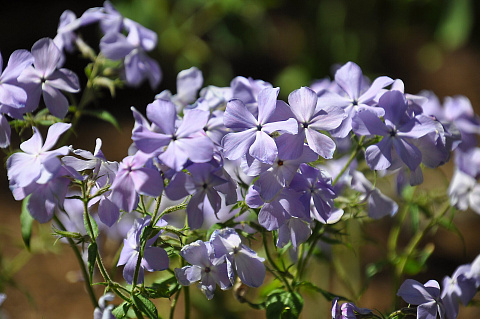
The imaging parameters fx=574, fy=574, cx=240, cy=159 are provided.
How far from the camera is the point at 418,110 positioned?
0.59 meters

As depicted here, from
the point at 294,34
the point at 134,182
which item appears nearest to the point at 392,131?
the point at 134,182

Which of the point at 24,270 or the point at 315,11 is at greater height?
the point at 315,11

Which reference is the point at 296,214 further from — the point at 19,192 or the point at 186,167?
the point at 19,192

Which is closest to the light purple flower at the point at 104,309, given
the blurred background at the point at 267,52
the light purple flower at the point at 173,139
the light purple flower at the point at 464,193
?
the light purple flower at the point at 173,139

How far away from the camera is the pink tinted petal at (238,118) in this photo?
0.51m

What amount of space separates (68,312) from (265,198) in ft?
3.05

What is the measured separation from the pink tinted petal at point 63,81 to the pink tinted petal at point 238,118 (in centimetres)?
18

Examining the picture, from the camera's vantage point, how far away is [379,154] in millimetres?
526

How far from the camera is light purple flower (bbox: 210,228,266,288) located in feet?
1.70

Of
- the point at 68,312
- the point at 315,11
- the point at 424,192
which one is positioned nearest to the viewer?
the point at 424,192

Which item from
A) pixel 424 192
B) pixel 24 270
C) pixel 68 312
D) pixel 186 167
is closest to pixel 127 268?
pixel 186 167

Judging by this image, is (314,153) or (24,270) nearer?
(314,153)

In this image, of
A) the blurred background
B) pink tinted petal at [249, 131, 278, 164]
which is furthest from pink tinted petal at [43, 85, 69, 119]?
the blurred background

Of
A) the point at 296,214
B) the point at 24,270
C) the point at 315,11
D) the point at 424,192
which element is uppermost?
the point at 296,214
